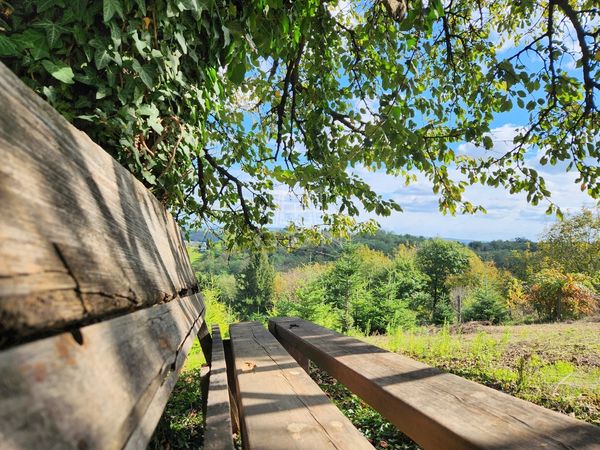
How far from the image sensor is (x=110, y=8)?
4.66ft

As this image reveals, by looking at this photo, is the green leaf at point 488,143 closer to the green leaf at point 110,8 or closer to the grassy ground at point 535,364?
the grassy ground at point 535,364

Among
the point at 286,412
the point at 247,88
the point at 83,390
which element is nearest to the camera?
the point at 83,390

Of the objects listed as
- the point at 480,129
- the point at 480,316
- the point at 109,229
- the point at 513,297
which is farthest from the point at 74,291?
the point at 513,297

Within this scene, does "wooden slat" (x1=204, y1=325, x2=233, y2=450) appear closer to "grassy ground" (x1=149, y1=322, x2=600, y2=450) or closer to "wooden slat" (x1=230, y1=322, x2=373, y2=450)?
"wooden slat" (x1=230, y1=322, x2=373, y2=450)

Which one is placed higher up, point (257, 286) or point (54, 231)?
point (54, 231)

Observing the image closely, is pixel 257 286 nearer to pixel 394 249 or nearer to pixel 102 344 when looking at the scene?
pixel 394 249

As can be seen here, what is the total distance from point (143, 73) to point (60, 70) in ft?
1.03

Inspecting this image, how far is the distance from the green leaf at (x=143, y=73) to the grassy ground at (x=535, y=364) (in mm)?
5392

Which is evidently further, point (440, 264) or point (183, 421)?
point (440, 264)

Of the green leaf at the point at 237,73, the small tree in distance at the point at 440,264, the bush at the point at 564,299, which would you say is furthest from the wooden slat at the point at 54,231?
the small tree in distance at the point at 440,264

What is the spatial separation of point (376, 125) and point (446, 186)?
2.76 meters

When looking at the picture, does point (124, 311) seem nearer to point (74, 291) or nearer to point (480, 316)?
point (74, 291)

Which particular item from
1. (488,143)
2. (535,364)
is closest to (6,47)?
(488,143)

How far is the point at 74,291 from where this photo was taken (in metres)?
0.45
